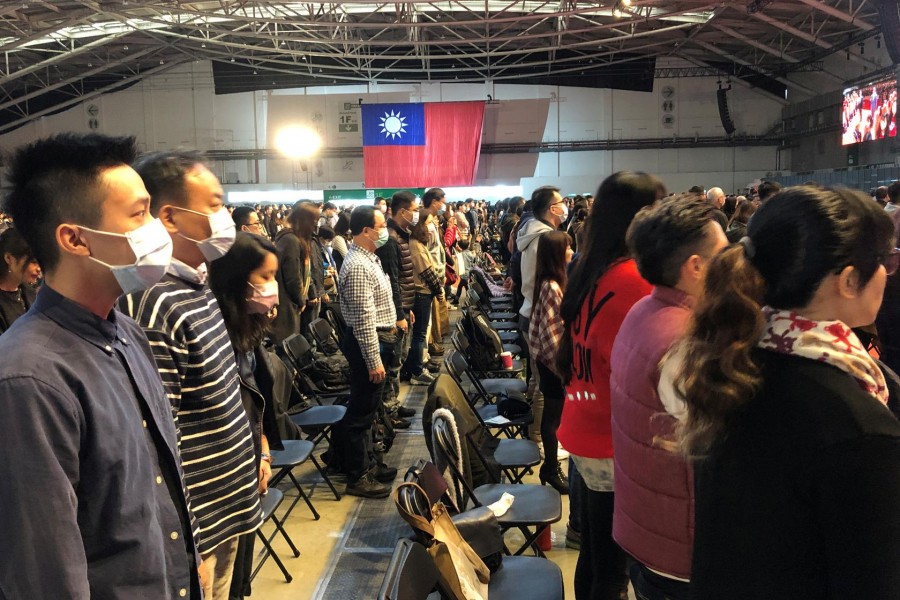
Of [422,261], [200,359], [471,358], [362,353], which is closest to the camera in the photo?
[200,359]

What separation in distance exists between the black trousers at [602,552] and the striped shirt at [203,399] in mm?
965

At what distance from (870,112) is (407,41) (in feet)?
37.2

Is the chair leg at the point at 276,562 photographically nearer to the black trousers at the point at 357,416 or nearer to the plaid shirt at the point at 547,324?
the black trousers at the point at 357,416

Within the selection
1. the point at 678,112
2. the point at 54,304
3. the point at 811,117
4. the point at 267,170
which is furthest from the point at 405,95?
the point at 54,304

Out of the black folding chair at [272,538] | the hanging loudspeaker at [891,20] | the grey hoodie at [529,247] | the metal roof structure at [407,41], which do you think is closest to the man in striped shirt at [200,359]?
the black folding chair at [272,538]

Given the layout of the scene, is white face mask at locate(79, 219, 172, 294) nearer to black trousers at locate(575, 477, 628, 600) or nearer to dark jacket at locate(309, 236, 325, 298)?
black trousers at locate(575, 477, 628, 600)

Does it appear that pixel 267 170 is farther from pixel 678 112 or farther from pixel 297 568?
pixel 297 568

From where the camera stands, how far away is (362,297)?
3752mm

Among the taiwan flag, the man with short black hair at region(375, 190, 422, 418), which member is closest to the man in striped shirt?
the man with short black hair at region(375, 190, 422, 418)

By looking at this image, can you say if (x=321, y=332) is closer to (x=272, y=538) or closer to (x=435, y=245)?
(x=272, y=538)

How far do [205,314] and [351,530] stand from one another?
2131mm

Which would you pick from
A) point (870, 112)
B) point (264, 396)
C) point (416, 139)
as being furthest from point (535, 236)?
point (416, 139)

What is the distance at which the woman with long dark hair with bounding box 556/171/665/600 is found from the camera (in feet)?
6.40

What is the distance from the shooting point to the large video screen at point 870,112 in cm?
1453
